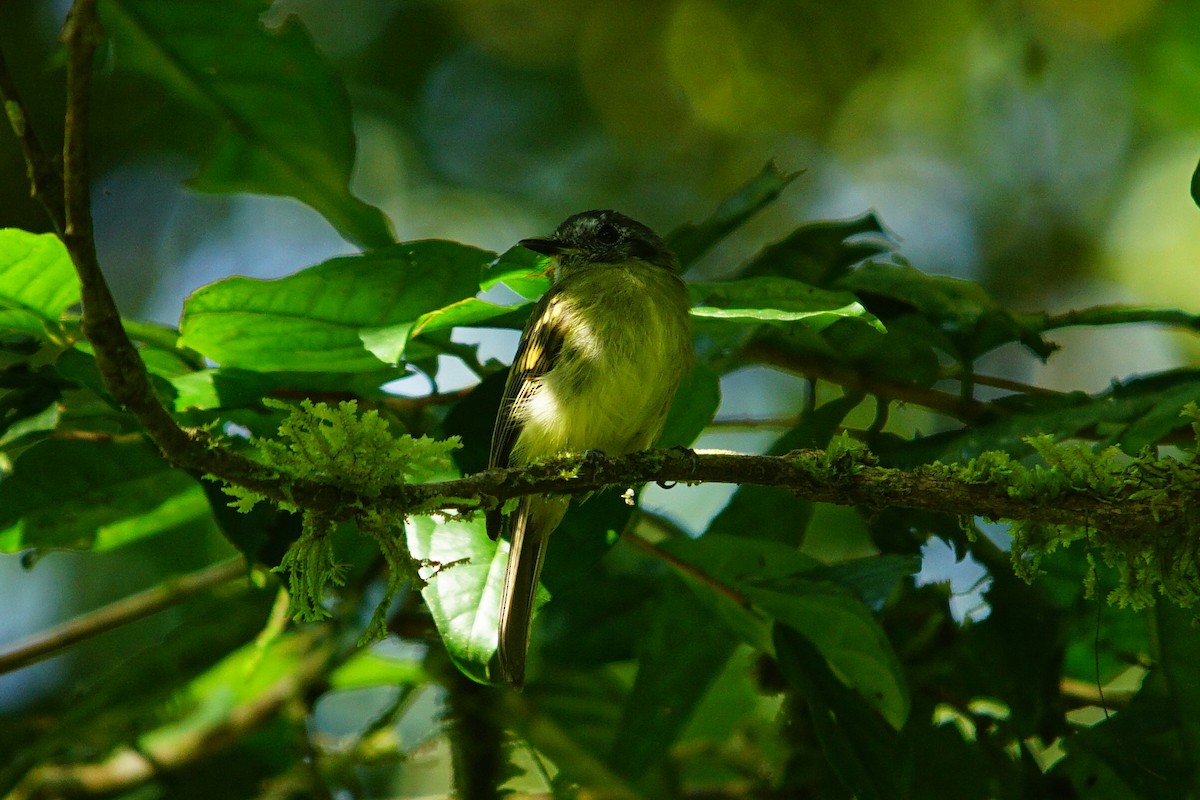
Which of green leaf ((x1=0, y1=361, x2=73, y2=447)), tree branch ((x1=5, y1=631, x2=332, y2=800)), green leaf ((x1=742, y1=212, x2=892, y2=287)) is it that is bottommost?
tree branch ((x1=5, y1=631, x2=332, y2=800))

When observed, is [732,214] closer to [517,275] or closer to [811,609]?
[517,275]

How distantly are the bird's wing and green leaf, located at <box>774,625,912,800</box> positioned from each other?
856 mm

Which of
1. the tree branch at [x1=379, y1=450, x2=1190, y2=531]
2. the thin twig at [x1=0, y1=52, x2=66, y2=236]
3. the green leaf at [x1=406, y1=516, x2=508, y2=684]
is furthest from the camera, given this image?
the green leaf at [x1=406, y1=516, x2=508, y2=684]

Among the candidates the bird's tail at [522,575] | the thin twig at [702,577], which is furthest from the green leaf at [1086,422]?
the bird's tail at [522,575]

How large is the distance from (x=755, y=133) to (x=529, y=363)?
5.06 m

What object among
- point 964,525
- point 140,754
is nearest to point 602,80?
point 140,754

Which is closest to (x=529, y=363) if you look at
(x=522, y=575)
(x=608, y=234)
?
(x=522, y=575)

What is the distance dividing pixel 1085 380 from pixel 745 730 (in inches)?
160

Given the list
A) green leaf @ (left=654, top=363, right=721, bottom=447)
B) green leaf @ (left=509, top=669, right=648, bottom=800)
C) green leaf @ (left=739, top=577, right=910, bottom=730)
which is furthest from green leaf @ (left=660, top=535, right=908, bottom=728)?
green leaf @ (left=509, top=669, right=648, bottom=800)

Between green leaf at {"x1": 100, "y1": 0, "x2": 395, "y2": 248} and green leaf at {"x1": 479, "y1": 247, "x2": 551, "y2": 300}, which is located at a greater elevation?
green leaf at {"x1": 100, "y1": 0, "x2": 395, "y2": 248}

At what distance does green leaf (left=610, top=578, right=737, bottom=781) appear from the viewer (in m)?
2.73

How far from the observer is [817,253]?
312cm

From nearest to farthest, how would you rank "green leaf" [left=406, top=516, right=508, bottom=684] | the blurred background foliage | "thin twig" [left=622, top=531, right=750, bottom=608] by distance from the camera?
"green leaf" [left=406, top=516, right=508, bottom=684]
"thin twig" [left=622, top=531, right=750, bottom=608]
the blurred background foliage

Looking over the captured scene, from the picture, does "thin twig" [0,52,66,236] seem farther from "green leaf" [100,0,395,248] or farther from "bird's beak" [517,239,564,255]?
"bird's beak" [517,239,564,255]
